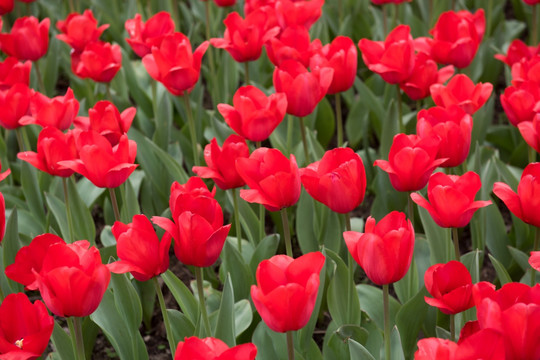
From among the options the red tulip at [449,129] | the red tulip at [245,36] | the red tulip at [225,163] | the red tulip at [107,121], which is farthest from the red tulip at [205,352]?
the red tulip at [245,36]

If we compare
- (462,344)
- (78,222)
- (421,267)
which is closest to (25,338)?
(462,344)

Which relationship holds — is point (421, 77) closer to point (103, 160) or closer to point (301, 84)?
point (301, 84)

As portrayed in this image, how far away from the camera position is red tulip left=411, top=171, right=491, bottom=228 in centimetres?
144

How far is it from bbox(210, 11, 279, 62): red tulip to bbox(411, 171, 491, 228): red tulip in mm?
967

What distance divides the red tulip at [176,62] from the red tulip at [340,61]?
32 cm

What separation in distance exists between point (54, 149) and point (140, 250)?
512mm

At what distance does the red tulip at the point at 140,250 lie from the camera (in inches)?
53.2

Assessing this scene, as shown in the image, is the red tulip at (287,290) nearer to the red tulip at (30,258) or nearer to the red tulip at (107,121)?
the red tulip at (30,258)

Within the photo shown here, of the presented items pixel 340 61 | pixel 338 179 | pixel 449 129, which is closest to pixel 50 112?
pixel 340 61

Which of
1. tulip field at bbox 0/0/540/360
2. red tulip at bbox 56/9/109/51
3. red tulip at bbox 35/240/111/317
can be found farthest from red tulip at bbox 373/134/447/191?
red tulip at bbox 56/9/109/51

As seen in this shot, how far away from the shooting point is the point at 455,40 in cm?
233

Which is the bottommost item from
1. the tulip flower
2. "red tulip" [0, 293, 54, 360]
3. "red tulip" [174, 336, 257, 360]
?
"red tulip" [0, 293, 54, 360]

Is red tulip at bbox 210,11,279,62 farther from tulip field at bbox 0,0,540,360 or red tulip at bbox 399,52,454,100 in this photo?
red tulip at bbox 399,52,454,100

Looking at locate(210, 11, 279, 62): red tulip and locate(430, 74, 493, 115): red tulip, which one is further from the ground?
locate(210, 11, 279, 62): red tulip
